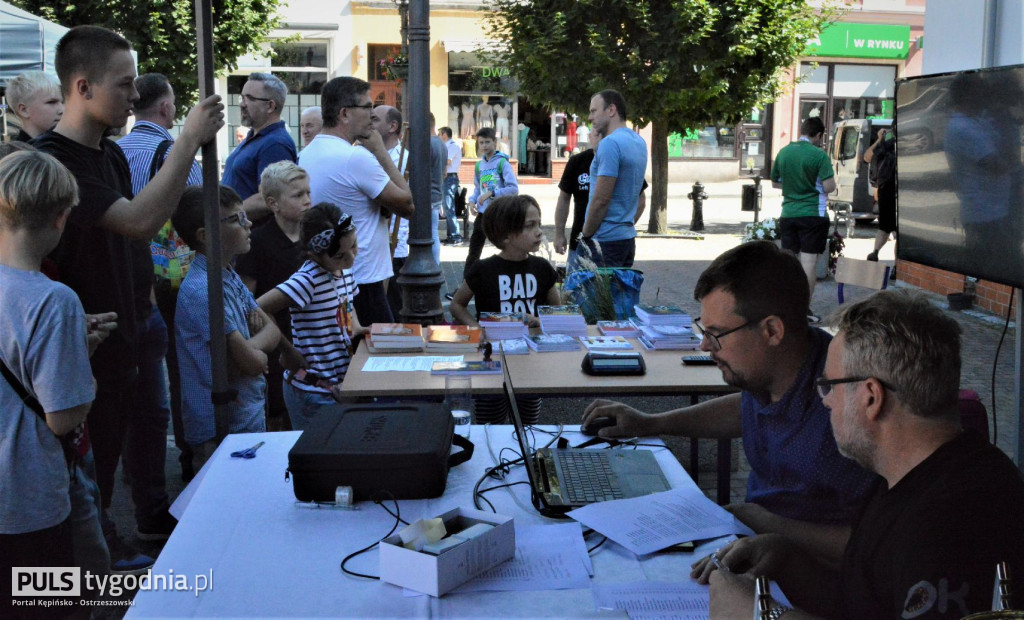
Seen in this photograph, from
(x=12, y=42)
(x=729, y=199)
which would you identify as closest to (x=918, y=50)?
(x=729, y=199)

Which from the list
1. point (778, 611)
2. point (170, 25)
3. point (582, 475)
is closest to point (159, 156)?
point (582, 475)

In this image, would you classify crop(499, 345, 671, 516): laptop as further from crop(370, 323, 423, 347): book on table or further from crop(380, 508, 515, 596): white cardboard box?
crop(370, 323, 423, 347): book on table

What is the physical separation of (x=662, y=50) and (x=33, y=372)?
534 inches

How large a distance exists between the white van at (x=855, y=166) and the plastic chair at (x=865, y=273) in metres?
12.4

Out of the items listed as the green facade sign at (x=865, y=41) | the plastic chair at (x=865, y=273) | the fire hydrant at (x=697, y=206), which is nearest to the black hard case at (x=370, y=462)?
the plastic chair at (x=865, y=273)

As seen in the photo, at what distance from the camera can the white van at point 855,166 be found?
18.2 meters

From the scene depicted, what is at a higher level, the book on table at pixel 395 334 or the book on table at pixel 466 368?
the book on table at pixel 395 334

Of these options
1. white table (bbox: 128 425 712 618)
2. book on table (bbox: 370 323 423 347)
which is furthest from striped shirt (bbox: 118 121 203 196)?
white table (bbox: 128 425 712 618)

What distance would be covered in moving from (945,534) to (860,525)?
33 cm

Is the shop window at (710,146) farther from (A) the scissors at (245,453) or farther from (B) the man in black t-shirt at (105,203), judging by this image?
(A) the scissors at (245,453)

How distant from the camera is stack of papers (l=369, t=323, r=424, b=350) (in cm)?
451

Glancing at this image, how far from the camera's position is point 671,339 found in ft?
15.1

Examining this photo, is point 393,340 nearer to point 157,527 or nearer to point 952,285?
point 157,527

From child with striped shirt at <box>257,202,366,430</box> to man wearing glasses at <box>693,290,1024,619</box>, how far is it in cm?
255
